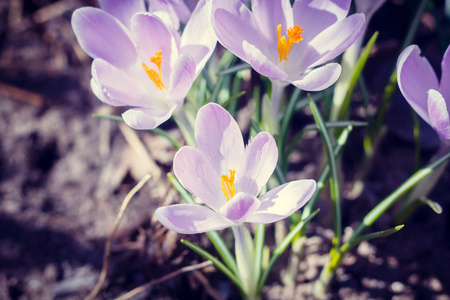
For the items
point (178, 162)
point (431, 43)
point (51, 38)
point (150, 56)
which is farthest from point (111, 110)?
point (431, 43)

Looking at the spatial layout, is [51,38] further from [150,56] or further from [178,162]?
[178,162]

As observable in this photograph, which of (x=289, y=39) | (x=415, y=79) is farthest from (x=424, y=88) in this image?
(x=289, y=39)

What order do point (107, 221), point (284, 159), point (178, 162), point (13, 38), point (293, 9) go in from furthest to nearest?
point (13, 38) → point (107, 221) → point (284, 159) → point (293, 9) → point (178, 162)

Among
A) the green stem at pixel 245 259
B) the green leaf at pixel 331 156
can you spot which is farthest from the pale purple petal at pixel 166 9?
the green stem at pixel 245 259

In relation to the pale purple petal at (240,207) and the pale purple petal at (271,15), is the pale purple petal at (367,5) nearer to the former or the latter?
the pale purple petal at (271,15)

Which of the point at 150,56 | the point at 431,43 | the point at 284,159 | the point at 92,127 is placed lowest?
the point at 92,127

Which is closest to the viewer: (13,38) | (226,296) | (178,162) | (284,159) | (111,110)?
(178,162)

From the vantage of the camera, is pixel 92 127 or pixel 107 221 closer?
pixel 107 221

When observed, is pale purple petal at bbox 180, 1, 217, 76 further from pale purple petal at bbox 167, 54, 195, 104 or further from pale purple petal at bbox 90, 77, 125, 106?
pale purple petal at bbox 90, 77, 125, 106
